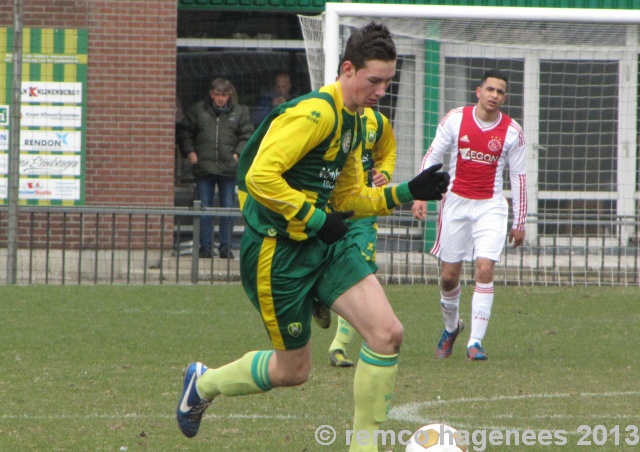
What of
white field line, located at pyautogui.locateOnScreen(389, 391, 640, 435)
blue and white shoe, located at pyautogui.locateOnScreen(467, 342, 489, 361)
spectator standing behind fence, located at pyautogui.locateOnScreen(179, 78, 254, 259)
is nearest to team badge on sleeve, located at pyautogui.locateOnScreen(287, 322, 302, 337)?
white field line, located at pyautogui.locateOnScreen(389, 391, 640, 435)

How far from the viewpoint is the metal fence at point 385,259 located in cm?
1404

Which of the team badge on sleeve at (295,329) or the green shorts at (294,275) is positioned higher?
the green shorts at (294,275)

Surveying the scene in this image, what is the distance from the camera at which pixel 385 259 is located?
14234 millimetres

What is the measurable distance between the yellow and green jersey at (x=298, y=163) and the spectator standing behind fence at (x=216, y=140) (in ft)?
31.0

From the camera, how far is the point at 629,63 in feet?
43.1

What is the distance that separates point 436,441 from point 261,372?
3.72 feet

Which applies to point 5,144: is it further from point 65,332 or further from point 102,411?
point 102,411

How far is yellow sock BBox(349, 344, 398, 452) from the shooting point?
517 cm

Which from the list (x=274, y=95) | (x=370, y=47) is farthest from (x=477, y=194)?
(x=274, y=95)

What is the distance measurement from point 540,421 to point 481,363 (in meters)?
2.25

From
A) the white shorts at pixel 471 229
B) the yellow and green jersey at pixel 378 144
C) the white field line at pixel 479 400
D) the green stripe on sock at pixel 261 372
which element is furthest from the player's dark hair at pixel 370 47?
the white shorts at pixel 471 229

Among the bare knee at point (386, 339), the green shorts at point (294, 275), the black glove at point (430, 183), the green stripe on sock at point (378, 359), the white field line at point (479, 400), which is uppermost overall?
the black glove at point (430, 183)

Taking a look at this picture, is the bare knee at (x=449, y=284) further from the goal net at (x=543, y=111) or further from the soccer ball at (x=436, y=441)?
the soccer ball at (x=436, y=441)

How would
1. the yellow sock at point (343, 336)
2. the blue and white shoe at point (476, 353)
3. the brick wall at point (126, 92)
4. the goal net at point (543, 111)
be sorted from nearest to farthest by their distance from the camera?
the yellow sock at point (343, 336) → the blue and white shoe at point (476, 353) → the goal net at point (543, 111) → the brick wall at point (126, 92)
